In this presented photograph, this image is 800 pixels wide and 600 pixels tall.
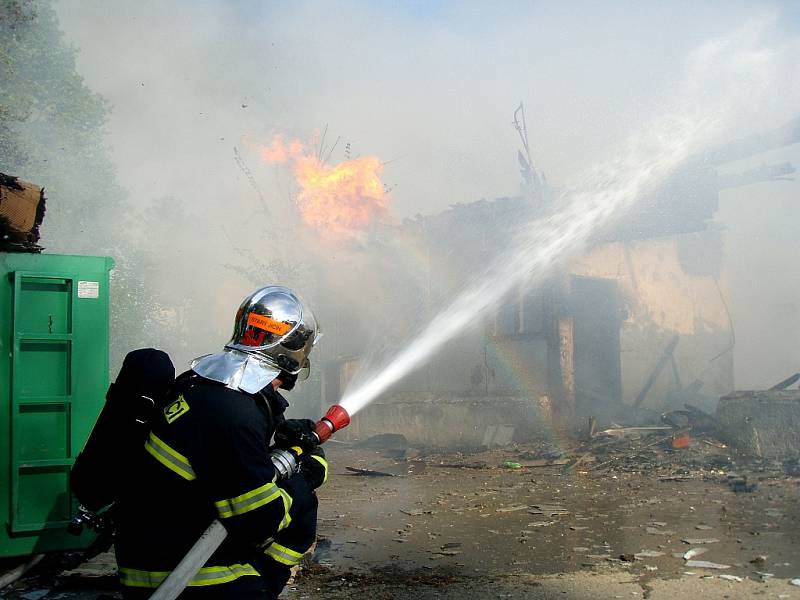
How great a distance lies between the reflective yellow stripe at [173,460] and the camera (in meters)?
2.26

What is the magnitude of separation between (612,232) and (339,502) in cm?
852

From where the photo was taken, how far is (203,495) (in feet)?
7.50

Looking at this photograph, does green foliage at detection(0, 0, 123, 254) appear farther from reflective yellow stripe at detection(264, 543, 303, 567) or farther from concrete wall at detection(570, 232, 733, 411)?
reflective yellow stripe at detection(264, 543, 303, 567)

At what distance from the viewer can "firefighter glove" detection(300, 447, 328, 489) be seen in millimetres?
2609

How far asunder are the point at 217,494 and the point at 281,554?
41 cm

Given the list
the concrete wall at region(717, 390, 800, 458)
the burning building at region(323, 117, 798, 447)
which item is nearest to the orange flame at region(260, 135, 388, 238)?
the burning building at region(323, 117, 798, 447)

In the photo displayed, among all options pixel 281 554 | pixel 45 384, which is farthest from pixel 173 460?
pixel 45 384

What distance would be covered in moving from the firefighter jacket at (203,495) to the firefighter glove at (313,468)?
0.76ft

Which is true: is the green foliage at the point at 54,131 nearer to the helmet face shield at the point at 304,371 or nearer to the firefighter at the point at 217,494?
the helmet face shield at the point at 304,371

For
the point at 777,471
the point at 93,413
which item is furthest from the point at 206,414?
Answer: the point at 777,471

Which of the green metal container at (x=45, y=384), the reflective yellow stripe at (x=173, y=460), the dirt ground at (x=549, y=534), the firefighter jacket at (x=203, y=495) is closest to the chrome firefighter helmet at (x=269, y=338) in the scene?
the firefighter jacket at (x=203, y=495)

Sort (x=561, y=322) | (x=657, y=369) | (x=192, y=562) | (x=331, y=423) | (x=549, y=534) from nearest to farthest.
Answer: (x=192, y=562), (x=331, y=423), (x=549, y=534), (x=561, y=322), (x=657, y=369)

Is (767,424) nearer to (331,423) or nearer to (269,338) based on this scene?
(331,423)

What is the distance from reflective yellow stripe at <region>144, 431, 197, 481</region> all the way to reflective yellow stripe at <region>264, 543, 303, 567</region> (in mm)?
422
